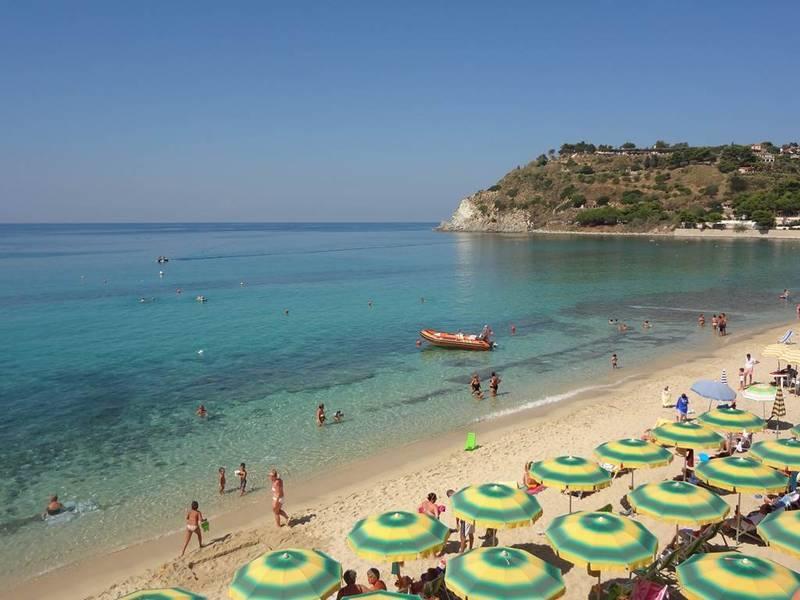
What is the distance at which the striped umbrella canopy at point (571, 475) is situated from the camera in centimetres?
1137

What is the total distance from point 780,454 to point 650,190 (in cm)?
15623

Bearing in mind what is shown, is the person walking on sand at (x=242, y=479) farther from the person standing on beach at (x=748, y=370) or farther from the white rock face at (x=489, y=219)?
the white rock face at (x=489, y=219)

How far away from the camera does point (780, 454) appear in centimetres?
1268

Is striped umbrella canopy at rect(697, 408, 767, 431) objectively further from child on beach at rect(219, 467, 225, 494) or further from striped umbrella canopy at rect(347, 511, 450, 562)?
child on beach at rect(219, 467, 225, 494)

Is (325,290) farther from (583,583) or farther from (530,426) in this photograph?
(583,583)

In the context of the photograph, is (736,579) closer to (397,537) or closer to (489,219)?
(397,537)

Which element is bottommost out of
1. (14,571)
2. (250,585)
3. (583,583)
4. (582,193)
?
(14,571)

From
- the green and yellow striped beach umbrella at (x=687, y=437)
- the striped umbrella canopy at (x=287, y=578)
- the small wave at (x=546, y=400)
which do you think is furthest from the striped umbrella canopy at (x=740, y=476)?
the small wave at (x=546, y=400)

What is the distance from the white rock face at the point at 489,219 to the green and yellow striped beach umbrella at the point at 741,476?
16064 centimetres

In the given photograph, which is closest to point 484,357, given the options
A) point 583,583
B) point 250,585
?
point 583,583

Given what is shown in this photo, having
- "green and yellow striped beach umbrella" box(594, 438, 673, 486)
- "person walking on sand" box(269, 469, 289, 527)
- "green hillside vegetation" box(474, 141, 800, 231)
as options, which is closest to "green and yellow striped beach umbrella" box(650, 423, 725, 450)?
"green and yellow striped beach umbrella" box(594, 438, 673, 486)

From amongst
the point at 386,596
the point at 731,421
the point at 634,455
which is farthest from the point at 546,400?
the point at 386,596

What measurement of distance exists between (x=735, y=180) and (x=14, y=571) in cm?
A: 15883

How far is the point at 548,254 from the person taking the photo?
97062 mm
